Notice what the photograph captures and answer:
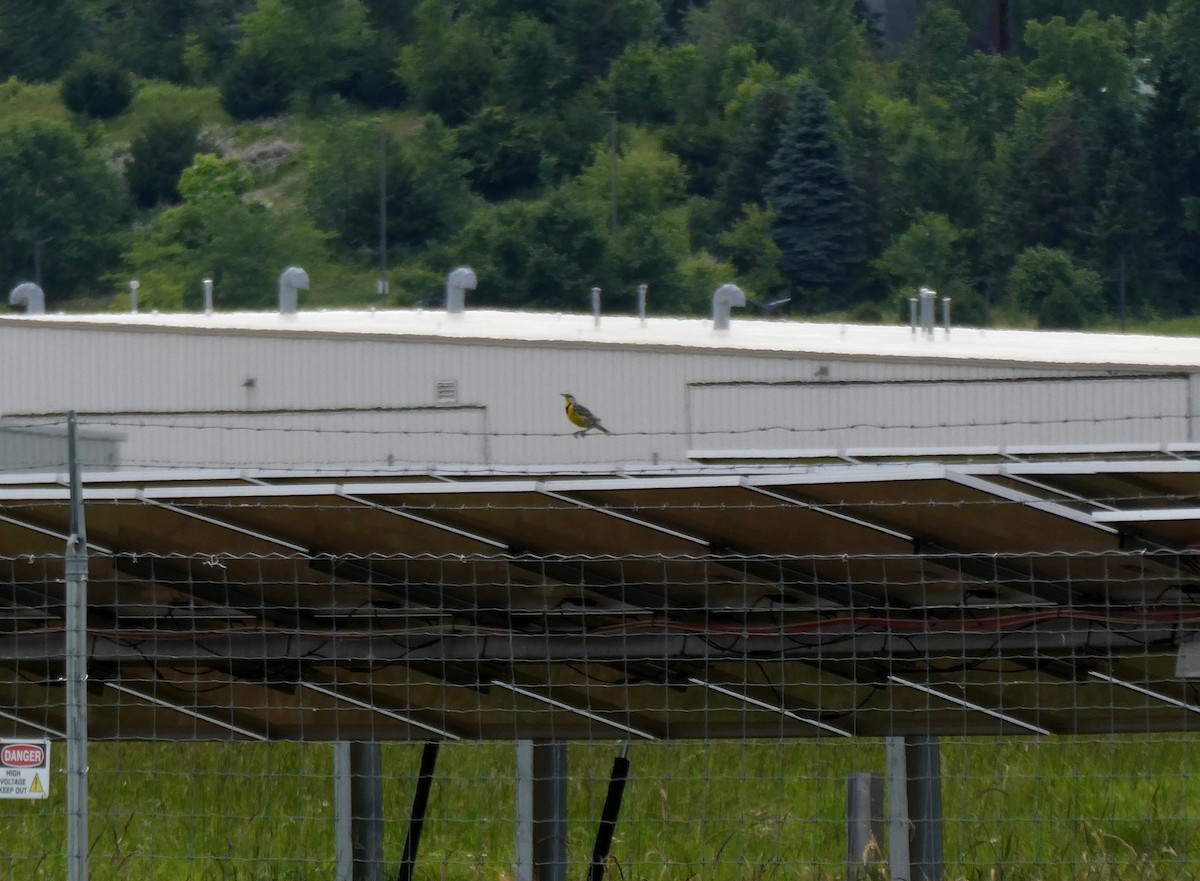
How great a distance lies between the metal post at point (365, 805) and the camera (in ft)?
33.1

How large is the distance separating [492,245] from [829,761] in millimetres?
89811

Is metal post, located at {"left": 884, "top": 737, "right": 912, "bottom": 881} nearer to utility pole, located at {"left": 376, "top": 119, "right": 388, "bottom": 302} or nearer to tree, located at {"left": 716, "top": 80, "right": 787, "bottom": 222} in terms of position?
utility pole, located at {"left": 376, "top": 119, "right": 388, "bottom": 302}

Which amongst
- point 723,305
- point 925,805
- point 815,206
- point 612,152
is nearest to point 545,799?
point 925,805

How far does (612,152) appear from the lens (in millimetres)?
120125

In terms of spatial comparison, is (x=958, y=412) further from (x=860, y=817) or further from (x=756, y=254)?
(x=756, y=254)

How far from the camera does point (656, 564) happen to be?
8750 mm

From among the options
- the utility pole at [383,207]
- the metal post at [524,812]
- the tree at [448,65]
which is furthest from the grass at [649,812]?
the tree at [448,65]

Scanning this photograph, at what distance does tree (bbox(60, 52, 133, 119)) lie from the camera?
138 meters

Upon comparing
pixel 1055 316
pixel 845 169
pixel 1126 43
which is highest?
pixel 1126 43

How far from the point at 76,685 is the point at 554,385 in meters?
23.1

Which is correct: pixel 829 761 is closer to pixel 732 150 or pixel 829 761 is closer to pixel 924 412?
pixel 924 412

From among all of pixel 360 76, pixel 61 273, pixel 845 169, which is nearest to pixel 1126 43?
pixel 845 169

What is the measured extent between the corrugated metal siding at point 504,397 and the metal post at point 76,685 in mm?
17919

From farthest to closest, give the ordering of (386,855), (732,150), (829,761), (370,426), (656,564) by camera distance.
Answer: (732,150) < (370,426) < (829,761) < (386,855) < (656,564)
